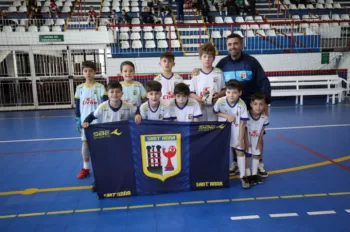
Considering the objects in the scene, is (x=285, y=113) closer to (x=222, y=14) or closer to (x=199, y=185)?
(x=199, y=185)

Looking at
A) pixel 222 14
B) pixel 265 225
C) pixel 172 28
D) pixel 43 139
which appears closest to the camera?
pixel 265 225

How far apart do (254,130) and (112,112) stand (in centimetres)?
199

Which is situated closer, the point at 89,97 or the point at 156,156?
the point at 156,156

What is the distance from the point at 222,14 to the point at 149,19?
4.49 metres

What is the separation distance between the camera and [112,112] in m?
3.84

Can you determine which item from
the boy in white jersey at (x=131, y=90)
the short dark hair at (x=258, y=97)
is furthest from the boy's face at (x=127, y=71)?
the short dark hair at (x=258, y=97)

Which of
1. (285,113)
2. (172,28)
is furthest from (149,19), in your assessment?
(285,113)

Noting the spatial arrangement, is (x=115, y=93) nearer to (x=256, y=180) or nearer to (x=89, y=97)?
(x=89, y=97)

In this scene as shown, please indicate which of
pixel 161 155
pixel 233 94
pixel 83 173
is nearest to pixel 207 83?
pixel 233 94

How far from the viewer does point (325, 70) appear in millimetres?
11695

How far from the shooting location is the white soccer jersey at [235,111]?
382 centimetres

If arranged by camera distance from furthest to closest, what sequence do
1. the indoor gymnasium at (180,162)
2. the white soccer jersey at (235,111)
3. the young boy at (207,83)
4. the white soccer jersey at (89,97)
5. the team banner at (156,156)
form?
1. the white soccer jersey at (89,97)
2. the young boy at (207,83)
3. the white soccer jersey at (235,111)
4. the team banner at (156,156)
5. the indoor gymnasium at (180,162)

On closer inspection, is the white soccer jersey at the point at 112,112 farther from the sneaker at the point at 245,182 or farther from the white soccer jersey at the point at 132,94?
the sneaker at the point at 245,182

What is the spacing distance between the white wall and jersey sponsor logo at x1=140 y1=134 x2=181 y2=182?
7.38m
